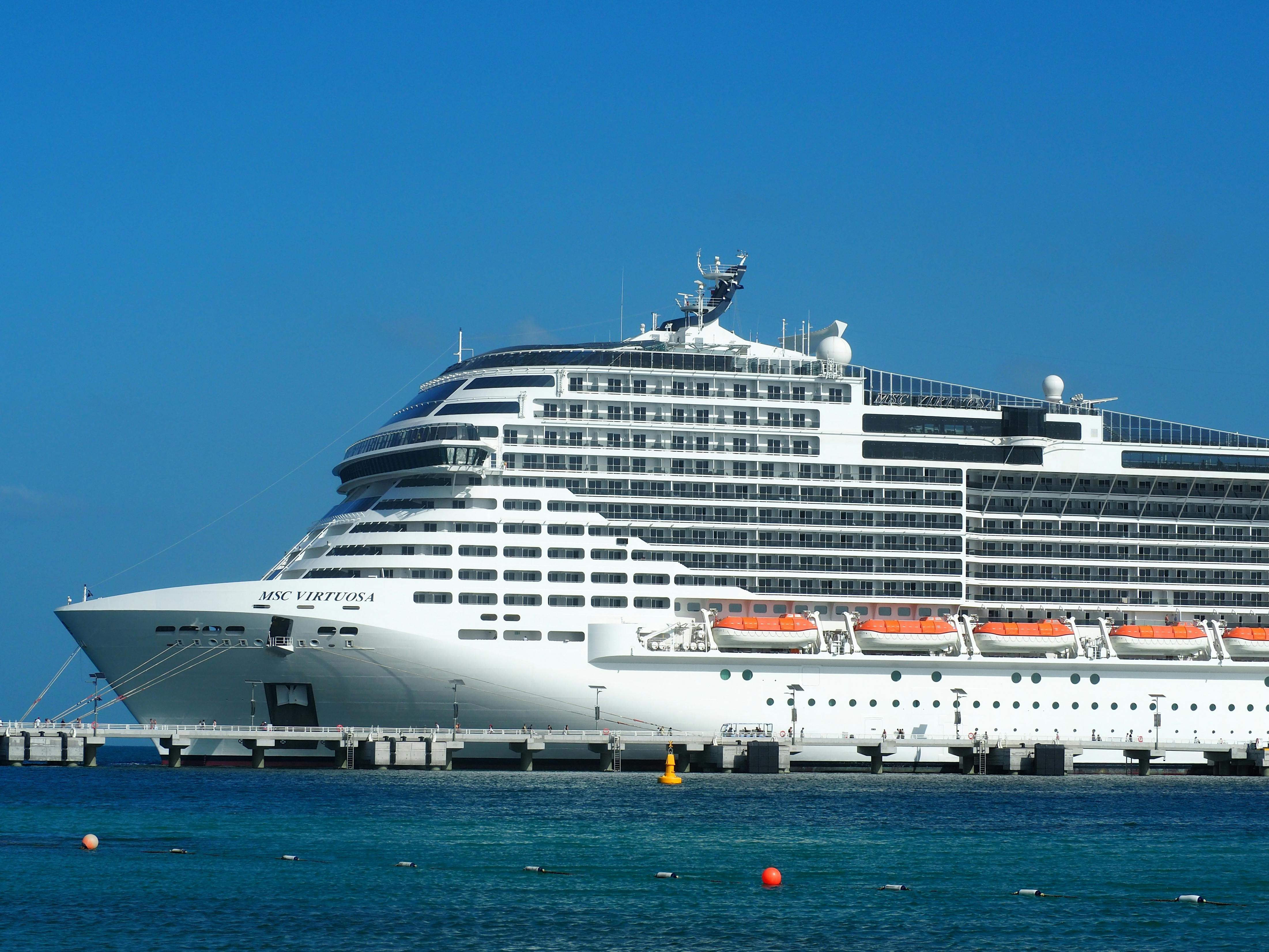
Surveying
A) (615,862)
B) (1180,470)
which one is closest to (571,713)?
(615,862)

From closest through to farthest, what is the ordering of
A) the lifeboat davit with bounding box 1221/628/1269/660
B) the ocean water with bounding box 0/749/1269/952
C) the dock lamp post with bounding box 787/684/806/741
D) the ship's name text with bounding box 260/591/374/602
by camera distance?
the ocean water with bounding box 0/749/1269/952
the ship's name text with bounding box 260/591/374/602
the dock lamp post with bounding box 787/684/806/741
the lifeboat davit with bounding box 1221/628/1269/660

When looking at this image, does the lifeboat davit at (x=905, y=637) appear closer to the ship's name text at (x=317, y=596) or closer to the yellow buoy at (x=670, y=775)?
the yellow buoy at (x=670, y=775)

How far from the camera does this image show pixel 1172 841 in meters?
45.5

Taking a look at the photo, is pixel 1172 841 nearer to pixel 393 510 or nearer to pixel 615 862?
pixel 615 862

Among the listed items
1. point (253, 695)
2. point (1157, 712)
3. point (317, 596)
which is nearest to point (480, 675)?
point (317, 596)

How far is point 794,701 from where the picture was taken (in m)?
61.2

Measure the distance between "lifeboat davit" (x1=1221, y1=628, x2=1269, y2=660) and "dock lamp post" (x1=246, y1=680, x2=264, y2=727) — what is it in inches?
1468

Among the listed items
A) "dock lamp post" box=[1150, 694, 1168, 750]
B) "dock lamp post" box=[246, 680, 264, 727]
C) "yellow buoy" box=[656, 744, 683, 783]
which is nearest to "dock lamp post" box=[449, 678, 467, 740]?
"dock lamp post" box=[246, 680, 264, 727]

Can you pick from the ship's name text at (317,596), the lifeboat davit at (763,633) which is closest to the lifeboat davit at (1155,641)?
the lifeboat davit at (763,633)

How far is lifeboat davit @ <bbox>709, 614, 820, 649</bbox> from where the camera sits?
197ft

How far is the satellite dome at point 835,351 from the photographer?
6650 cm

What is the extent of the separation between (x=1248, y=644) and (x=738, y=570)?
21.0 m

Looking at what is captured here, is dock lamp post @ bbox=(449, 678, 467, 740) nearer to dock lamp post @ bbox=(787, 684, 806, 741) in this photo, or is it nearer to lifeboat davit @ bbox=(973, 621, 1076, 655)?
dock lamp post @ bbox=(787, 684, 806, 741)

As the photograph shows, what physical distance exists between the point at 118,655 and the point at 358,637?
9.03 m
